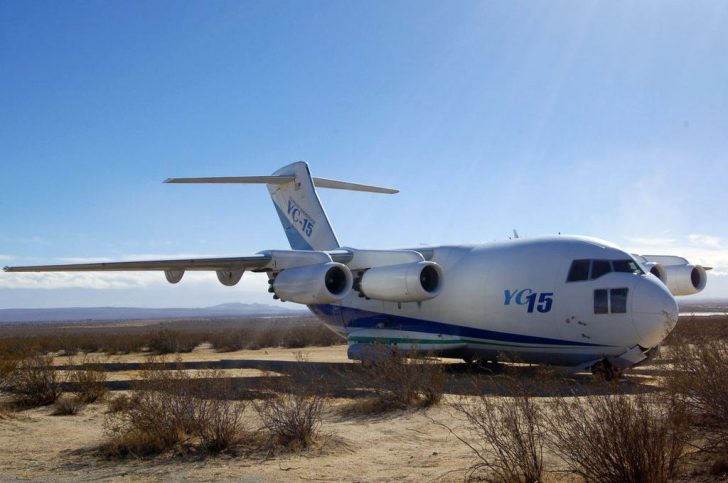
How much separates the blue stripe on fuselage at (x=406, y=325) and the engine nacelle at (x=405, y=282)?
1.13 metres

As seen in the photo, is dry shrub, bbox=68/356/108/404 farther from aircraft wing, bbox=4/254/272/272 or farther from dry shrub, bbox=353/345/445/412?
aircraft wing, bbox=4/254/272/272

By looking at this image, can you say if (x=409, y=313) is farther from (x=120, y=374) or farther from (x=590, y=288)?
(x=120, y=374)

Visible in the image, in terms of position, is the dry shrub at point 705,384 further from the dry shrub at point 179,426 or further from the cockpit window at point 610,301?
the cockpit window at point 610,301

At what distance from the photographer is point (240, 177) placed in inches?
821

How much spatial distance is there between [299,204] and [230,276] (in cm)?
431

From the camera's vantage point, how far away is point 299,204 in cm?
2178

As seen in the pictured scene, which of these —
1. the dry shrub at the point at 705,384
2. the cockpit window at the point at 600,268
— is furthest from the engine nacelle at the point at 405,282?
the dry shrub at the point at 705,384

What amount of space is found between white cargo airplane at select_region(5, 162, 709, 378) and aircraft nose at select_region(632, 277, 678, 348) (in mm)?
19

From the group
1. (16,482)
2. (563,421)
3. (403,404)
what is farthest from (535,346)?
(16,482)

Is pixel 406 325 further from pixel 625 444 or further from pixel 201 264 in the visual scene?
pixel 625 444

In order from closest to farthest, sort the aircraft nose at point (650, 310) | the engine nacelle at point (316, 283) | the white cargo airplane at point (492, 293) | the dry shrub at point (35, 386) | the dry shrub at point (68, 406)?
the dry shrub at point (68, 406) < the dry shrub at point (35, 386) < the aircraft nose at point (650, 310) < the white cargo airplane at point (492, 293) < the engine nacelle at point (316, 283)

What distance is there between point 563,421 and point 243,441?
3.35 meters

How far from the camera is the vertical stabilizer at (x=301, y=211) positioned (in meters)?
21.0

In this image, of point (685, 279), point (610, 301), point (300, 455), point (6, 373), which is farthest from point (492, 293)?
point (6, 373)
